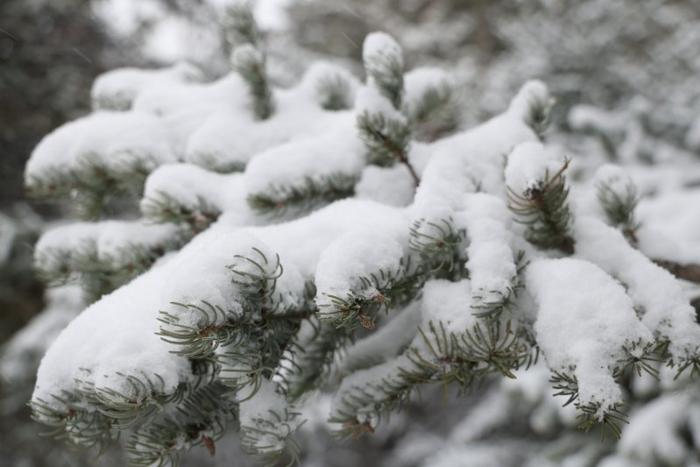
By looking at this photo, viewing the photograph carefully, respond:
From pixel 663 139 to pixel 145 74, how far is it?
10.5 ft

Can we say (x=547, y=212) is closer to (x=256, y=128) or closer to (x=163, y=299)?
(x=163, y=299)

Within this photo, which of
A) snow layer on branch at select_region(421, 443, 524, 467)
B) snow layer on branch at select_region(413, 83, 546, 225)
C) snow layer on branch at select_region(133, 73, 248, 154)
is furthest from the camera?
snow layer on branch at select_region(421, 443, 524, 467)

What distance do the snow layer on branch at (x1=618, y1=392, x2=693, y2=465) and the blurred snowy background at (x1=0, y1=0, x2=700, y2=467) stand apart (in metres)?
1.08

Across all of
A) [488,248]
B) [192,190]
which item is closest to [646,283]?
[488,248]

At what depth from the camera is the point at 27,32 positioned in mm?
3752

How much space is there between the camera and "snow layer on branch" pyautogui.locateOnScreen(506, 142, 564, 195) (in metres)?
0.98

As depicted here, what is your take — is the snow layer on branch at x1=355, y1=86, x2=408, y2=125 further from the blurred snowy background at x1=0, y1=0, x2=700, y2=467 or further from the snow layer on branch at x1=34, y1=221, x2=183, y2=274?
the blurred snowy background at x1=0, y1=0, x2=700, y2=467

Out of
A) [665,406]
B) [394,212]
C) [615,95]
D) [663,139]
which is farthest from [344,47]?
[394,212]

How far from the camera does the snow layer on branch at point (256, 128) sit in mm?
1491

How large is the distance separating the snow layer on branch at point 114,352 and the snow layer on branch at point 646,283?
0.92m

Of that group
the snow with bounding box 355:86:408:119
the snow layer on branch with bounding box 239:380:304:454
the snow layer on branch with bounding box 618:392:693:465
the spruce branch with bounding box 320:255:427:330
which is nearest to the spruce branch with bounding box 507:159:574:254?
the spruce branch with bounding box 320:255:427:330

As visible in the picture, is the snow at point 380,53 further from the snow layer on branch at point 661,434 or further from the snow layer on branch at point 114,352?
the snow layer on branch at point 661,434

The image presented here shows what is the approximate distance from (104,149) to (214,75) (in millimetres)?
2523

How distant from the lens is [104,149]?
4.85 ft
